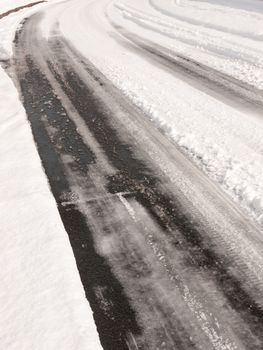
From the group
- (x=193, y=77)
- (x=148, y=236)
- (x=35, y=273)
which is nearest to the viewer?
(x=35, y=273)

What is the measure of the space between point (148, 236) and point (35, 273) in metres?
1.11

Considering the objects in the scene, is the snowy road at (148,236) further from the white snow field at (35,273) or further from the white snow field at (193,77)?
the white snow field at (193,77)

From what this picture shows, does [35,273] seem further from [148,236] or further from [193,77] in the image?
[193,77]

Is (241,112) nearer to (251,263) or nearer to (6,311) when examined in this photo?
(251,263)

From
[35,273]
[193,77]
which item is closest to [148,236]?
[35,273]

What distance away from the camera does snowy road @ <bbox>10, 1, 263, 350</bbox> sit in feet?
10.9

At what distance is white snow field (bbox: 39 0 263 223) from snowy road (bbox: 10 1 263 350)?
30cm

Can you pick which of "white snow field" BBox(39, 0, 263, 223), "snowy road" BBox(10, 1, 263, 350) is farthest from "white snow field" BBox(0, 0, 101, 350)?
"white snow field" BBox(39, 0, 263, 223)

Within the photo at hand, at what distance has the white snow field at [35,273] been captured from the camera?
323cm

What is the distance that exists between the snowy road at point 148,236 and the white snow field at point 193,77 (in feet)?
0.99

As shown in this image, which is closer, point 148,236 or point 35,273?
point 35,273

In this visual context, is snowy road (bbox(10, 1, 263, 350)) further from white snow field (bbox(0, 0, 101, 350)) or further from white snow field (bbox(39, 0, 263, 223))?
white snow field (bbox(39, 0, 263, 223))

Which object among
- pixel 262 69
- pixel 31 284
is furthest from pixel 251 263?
pixel 262 69

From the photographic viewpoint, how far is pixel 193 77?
383 inches
